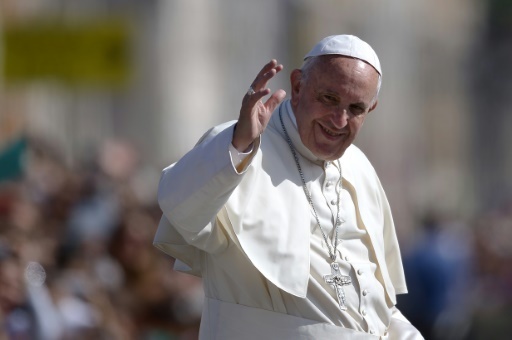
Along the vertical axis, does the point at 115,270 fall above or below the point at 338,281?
below

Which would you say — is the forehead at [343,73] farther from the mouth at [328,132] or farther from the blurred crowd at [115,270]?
the blurred crowd at [115,270]

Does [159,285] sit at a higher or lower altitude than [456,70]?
higher

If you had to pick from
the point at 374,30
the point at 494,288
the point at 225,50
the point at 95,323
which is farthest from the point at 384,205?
the point at 374,30

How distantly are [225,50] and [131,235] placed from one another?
18.1m

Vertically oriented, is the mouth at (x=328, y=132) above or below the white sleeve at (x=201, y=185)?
above

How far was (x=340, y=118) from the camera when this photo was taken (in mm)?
4910

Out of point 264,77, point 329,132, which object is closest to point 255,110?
point 264,77

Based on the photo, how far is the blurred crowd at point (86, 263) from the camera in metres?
7.43

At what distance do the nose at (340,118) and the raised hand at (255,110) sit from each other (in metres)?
0.25

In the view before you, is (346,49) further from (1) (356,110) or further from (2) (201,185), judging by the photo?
(2) (201,185)

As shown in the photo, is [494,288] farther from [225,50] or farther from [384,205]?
[225,50]

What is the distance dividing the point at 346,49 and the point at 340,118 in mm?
248

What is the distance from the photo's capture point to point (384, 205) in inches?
216

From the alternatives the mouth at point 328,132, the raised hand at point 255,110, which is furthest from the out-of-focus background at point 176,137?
the raised hand at point 255,110
